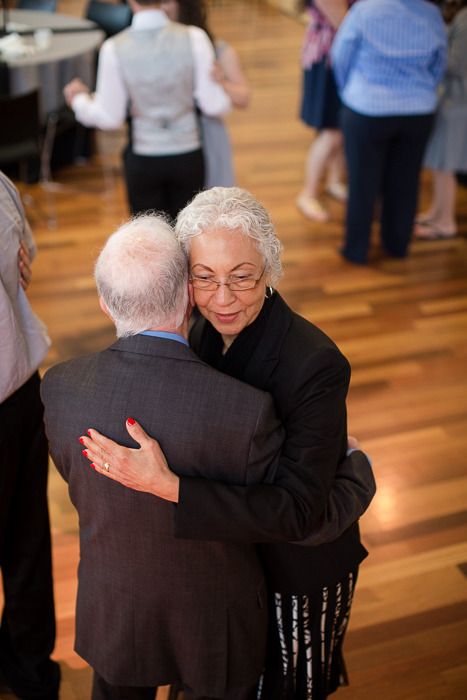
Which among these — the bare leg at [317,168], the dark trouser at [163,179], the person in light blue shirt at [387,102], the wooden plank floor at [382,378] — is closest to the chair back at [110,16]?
the wooden plank floor at [382,378]

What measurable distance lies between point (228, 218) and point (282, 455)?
50 centimetres

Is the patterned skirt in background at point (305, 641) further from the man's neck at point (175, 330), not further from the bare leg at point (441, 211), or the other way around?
the bare leg at point (441, 211)

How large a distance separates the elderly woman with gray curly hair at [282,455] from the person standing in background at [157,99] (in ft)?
6.43

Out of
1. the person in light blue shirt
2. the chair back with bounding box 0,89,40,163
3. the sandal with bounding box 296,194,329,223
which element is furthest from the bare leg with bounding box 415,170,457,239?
the chair back with bounding box 0,89,40,163

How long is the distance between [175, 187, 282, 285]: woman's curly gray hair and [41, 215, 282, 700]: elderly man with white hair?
118mm

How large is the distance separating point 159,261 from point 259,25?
10.6m

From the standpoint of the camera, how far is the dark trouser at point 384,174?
475 centimetres

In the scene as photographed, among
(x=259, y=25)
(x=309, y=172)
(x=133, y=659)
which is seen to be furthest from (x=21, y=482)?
(x=259, y=25)

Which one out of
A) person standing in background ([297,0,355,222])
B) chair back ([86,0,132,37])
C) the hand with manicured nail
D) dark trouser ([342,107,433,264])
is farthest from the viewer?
chair back ([86,0,132,37])

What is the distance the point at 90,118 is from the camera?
154 inches

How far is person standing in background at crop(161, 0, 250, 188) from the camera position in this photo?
3846 mm

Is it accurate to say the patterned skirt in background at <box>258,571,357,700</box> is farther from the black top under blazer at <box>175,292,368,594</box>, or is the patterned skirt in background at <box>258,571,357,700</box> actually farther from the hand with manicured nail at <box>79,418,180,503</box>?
the hand with manicured nail at <box>79,418,180,503</box>

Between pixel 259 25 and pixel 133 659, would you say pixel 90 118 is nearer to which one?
pixel 133 659

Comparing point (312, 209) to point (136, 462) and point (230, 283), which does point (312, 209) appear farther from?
point (136, 462)
